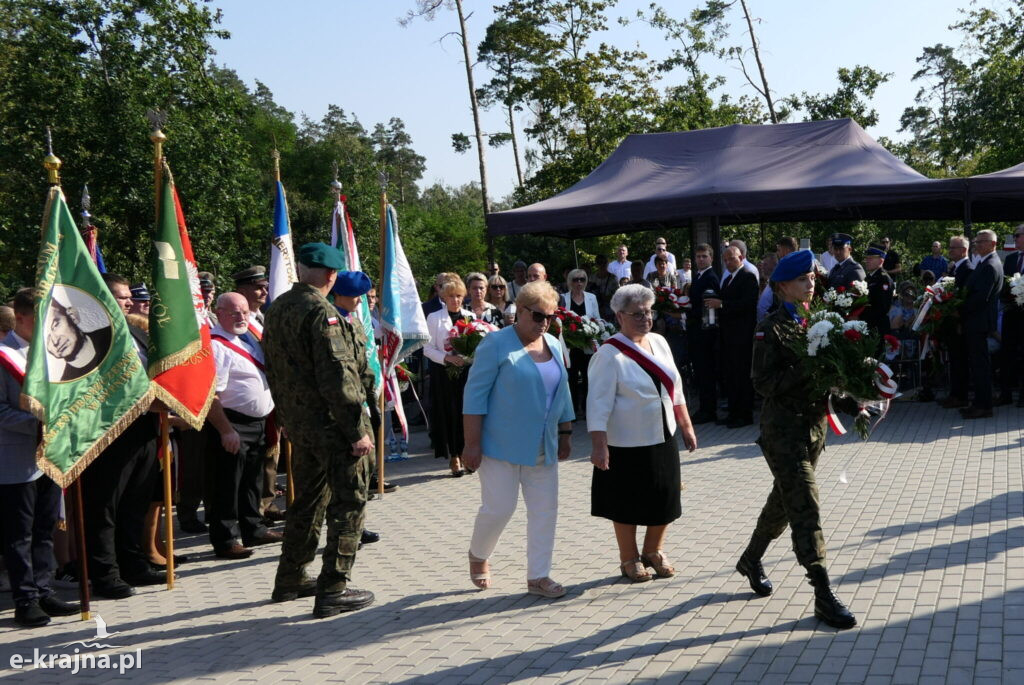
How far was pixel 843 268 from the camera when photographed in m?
12.6

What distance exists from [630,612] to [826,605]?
44.3 inches

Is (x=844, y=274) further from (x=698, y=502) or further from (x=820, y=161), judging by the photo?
(x=698, y=502)

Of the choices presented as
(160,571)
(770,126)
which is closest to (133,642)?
Result: (160,571)

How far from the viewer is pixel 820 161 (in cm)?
1555

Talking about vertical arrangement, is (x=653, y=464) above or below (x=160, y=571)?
above

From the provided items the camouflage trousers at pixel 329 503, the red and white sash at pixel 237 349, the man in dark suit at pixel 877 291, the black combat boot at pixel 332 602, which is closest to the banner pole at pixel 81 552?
the camouflage trousers at pixel 329 503

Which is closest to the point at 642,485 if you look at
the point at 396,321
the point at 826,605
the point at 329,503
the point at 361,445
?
the point at 826,605

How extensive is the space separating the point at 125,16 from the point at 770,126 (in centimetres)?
2142

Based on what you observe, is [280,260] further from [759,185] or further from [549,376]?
[759,185]

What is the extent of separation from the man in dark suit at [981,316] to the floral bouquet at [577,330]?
4.44 m

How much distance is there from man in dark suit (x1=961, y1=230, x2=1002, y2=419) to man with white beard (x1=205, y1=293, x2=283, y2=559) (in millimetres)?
8438

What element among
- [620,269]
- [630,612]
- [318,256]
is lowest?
[630,612]

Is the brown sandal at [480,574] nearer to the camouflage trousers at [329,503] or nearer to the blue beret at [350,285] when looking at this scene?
the camouflage trousers at [329,503]

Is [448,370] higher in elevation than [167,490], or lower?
higher
